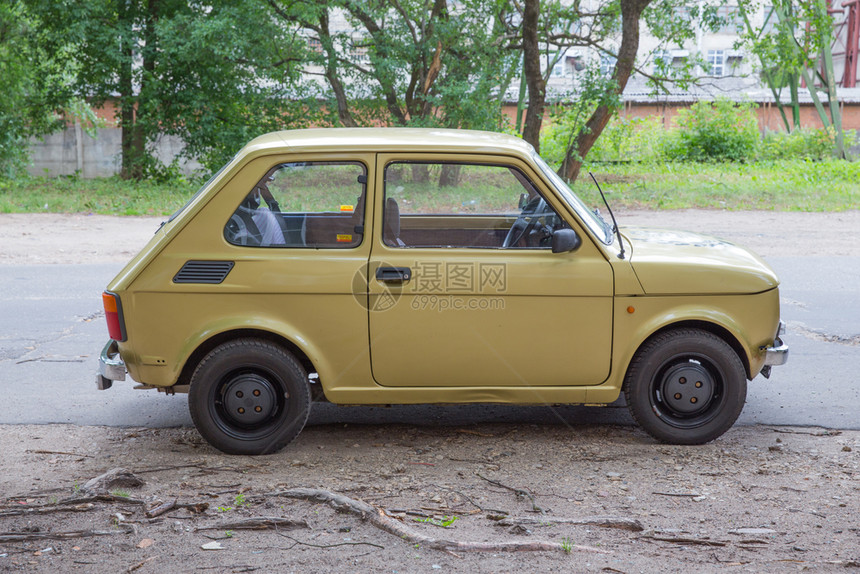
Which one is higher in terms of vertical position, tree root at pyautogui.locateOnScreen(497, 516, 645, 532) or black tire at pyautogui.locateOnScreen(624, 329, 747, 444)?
black tire at pyautogui.locateOnScreen(624, 329, 747, 444)

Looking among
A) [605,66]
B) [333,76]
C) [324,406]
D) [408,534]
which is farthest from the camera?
[333,76]

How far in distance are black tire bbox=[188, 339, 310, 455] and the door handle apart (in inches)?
27.5

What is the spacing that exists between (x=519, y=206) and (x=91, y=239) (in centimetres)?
1084

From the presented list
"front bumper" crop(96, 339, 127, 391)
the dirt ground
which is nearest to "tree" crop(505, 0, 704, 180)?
the dirt ground

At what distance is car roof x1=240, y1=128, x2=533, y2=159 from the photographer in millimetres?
4766

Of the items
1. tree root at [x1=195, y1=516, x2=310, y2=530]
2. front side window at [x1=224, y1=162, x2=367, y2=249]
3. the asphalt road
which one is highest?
front side window at [x1=224, y1=162, x2=367, y2=249]

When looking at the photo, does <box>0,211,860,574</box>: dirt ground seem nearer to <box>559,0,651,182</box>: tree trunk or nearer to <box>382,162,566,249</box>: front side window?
<box>382,162,566,249</box>: front side window

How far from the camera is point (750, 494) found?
4.34 meters

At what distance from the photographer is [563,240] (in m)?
4.62

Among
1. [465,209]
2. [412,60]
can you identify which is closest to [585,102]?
[412,60]

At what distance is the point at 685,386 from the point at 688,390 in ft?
0.11

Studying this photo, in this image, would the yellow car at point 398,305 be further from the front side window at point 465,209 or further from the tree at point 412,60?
the tree at point 412,60

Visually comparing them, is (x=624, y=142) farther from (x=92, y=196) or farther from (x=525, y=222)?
(x=525, y=222)

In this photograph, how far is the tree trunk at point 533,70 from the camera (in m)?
17.4
